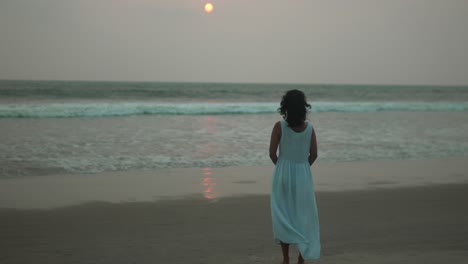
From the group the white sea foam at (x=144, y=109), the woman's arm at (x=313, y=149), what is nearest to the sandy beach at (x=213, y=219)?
the woman's arm at (x=313, y=149)

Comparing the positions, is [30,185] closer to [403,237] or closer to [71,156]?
[71,156]

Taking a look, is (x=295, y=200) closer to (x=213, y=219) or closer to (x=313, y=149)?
(x=313, y=149)

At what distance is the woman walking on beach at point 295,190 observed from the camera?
4023mm

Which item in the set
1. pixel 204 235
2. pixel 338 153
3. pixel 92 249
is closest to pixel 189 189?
pixel 204 235

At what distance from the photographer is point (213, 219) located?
18.6 feet

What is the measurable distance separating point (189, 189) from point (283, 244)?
129 inches

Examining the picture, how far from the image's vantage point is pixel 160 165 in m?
9.55

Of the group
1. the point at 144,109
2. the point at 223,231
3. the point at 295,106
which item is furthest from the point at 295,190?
the point at 144,109

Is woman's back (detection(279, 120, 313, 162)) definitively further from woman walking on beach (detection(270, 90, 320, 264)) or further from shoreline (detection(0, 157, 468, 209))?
shoreline (detection(0, 157, 468, 209))

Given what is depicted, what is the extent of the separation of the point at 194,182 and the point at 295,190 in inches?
154

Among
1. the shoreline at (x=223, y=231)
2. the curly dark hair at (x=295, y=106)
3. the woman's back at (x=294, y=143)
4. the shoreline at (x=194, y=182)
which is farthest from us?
the shoreline at (x=194, y=182)

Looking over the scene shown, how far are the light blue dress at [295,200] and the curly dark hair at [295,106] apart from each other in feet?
0.57

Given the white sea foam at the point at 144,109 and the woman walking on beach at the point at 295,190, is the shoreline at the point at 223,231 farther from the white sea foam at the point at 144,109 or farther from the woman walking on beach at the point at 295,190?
the white sea foam at the point at 144,109

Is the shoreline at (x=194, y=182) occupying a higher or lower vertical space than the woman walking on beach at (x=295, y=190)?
lower
